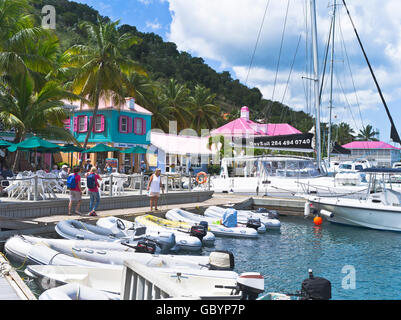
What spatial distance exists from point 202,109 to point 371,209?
40.3 metres

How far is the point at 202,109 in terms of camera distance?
56.2m

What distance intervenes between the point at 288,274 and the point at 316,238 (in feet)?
20.0

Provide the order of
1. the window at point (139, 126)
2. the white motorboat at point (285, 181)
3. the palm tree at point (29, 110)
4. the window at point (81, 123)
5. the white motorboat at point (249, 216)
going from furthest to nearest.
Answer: the window at point (139, 126) → the window at point (81, 123) → the white motorboat at point (285, 181) → the palm tree at point (29, 110) → the white motorboat at point (249, 216)

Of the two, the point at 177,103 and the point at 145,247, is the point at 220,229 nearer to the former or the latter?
the point at 145,247

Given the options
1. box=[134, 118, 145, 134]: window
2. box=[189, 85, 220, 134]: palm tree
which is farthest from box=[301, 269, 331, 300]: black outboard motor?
box=[189, 85, 220, 134]: palm tree

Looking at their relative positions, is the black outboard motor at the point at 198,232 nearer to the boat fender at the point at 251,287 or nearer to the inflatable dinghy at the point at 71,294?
the boat fender at the point at 251,287

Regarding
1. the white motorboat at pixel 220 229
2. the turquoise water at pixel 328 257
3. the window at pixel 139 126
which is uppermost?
the window at pixel 139 126

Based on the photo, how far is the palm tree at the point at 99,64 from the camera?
86.5 ft

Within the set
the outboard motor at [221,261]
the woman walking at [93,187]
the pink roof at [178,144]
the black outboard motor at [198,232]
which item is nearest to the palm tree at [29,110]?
the woman walking at [93,187]

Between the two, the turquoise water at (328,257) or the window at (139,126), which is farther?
the window at (139,126)

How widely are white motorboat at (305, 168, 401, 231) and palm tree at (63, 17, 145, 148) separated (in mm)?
15986

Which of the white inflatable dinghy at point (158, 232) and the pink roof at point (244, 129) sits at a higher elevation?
the pink roof at point (244, 129)

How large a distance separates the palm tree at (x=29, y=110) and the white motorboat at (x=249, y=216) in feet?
30.8

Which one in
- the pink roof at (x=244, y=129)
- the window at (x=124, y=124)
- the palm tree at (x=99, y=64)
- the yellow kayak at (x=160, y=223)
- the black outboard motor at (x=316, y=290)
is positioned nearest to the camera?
the black outboard motor at (x=316, y=290)
